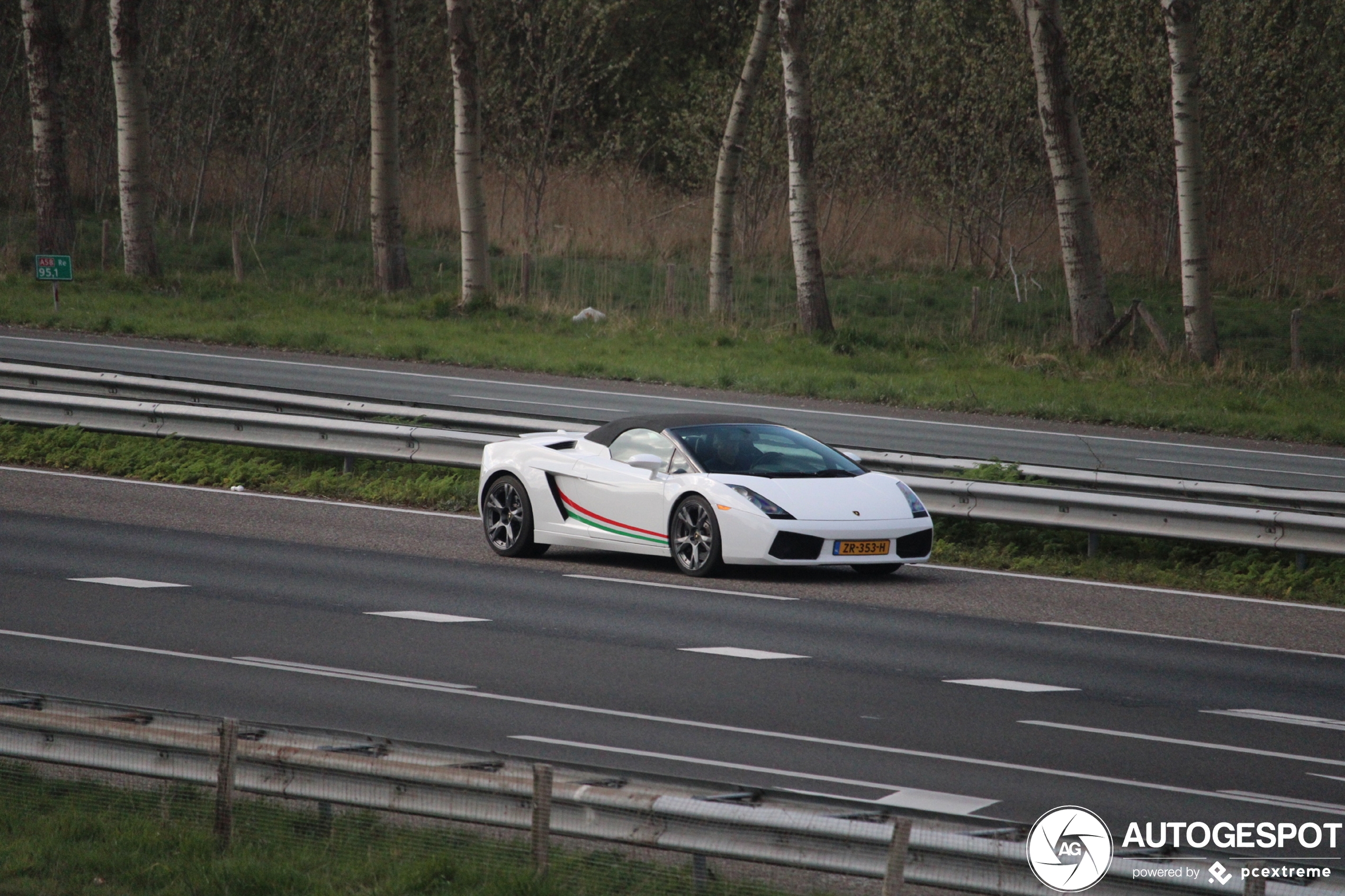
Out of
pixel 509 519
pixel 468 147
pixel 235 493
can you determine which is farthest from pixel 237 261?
pixel 509 519

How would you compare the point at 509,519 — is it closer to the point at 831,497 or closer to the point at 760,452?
the point at 760,452

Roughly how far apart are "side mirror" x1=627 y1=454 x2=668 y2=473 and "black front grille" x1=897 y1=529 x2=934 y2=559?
1.98 meters

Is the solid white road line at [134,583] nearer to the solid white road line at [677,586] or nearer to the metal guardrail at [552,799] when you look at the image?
the solid white road line at [677,586]

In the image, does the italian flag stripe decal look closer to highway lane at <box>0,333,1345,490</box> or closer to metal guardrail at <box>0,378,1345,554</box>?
metal guardrail at <box>0,378,1345,554</box>

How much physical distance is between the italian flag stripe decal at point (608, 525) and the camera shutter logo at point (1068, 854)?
8.52 meters

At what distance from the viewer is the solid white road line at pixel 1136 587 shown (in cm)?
1334

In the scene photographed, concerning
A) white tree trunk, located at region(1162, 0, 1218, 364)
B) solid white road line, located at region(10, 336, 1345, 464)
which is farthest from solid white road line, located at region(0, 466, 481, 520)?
white tree trunk, located at region(1162, 0, 1218, 364)

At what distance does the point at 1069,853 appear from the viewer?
5000mm

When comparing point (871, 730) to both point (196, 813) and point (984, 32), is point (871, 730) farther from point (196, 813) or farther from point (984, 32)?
point (984, 32)

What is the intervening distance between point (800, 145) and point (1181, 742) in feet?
72.0

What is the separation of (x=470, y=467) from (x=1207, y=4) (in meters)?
30.8

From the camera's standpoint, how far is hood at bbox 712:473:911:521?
13.0 metres

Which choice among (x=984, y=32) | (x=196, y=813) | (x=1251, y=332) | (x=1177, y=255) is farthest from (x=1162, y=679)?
(x=984, y=32)

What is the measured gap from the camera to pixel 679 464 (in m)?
13.6
